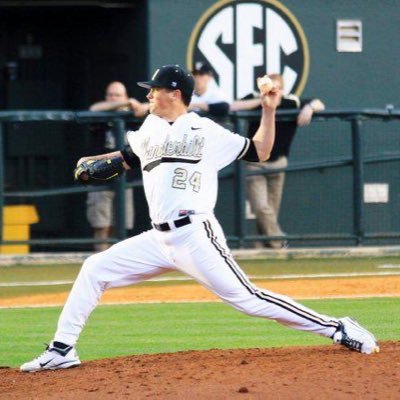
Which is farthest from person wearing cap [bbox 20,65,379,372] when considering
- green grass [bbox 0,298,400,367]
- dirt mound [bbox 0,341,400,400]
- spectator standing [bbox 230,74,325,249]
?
spectator standing [bbox 230,74,325,249]

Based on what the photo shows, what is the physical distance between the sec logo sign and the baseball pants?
8235 mm

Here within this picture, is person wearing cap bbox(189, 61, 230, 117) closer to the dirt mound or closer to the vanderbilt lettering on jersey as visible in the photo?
the dirt mound

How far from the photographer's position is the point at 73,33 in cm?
1658

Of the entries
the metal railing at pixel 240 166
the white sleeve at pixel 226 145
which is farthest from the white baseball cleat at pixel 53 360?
the metal railing at pixel 240 166

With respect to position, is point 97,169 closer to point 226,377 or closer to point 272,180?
point 226,377

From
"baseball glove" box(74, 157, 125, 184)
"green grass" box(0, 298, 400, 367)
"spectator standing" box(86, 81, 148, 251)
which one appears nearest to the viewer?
"baseball glove" box(74, 157, 125, 184)

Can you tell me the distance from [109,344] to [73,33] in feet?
28.8

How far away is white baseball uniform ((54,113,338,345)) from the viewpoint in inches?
270

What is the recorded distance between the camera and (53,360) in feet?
23.0

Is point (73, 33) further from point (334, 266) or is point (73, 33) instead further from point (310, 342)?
point (310, 342)

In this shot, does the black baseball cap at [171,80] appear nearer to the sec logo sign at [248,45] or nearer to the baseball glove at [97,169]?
the baseball glove at [97,169]

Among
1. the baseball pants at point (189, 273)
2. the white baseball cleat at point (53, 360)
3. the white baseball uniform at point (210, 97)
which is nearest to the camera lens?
the baseball pants at point (189, 273)

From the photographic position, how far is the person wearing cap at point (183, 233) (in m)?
6.86

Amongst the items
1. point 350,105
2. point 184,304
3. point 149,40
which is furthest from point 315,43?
point 184,304
